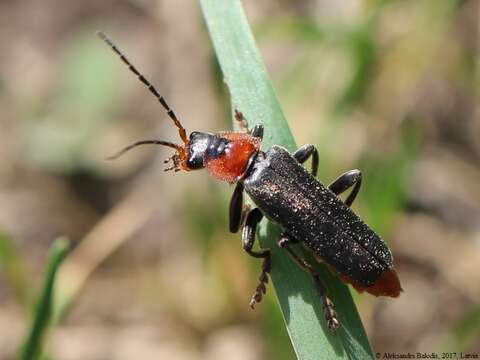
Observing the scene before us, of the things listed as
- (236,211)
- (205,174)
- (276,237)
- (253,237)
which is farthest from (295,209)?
(205,174)

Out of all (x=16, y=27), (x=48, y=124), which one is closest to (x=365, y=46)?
(x=48, y=124)

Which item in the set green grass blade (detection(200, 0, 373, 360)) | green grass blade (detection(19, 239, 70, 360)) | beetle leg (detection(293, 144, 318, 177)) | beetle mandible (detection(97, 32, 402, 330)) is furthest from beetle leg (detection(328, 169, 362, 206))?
green grass blade (detection(19, 239, 70, 360))

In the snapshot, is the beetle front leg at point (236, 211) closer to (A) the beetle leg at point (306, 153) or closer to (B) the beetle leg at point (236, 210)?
(B) the beetle leg at point (236, 210)

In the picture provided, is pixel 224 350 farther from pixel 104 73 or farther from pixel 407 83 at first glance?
pixel 104 73

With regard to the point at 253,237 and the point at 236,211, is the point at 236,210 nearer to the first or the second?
the point at 236,211

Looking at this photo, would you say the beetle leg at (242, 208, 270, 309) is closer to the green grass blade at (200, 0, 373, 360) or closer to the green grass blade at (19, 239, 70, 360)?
the green grass blade at (200, 0, 373, 360)

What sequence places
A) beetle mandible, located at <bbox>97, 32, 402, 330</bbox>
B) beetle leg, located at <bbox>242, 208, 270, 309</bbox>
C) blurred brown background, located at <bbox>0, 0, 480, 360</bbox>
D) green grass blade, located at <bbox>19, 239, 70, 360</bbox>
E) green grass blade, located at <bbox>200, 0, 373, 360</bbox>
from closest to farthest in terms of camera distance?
green grass blade, located at <bbox>200, 0, 373, 360</bbox>
green grass blade, located at <bbox>19, 239, 70, 360</bbox>
beetle mandible, located at <bbox>97, 32, 402, 330</bbox>
beetle leg, located at <bbox>242, 208, 270, 309</bbox>
blurred brown background, located at <bbox>0, 0, 480, 360</bbox>
